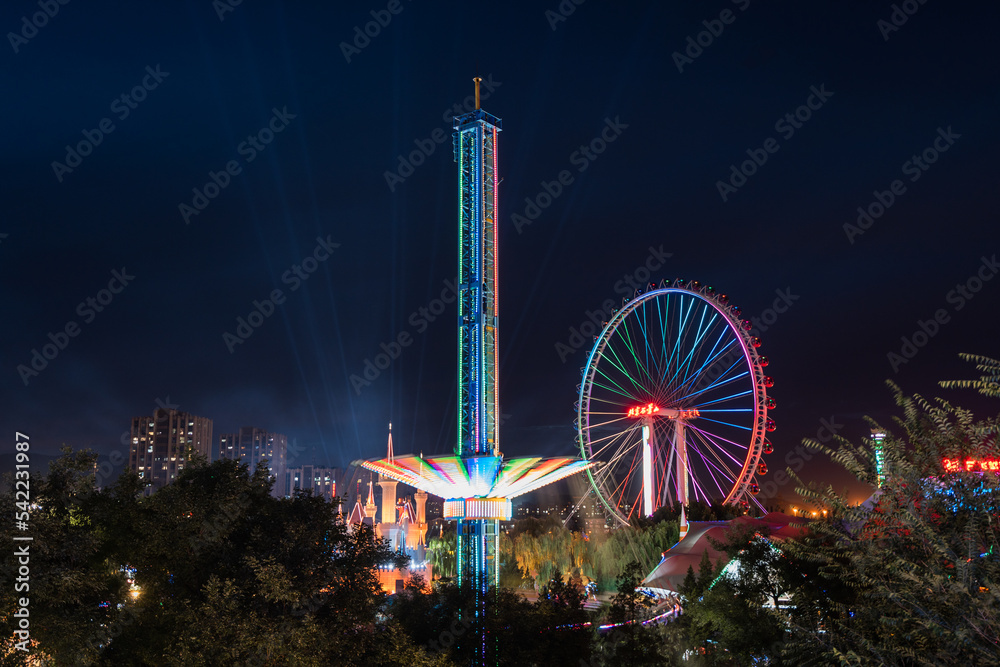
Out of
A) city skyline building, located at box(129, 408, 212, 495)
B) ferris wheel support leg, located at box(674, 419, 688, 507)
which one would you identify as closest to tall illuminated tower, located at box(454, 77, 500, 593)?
ferris wheel support leg, located at box(674, 419, 688, 507)

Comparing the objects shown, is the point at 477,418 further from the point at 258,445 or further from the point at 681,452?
the point at 258,445

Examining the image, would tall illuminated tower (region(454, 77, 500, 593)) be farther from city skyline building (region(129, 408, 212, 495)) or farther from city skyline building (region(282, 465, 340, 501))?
city skyline building (region(282, 465, 340, 501))

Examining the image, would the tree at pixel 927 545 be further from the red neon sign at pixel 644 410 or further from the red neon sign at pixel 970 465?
the red neon sign at pixel 644 410

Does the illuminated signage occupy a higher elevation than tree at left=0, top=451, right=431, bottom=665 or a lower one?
higher

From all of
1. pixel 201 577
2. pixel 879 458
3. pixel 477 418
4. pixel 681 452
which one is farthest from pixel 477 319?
pixel 879 458

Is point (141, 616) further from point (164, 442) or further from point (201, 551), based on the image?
point (164, 442)

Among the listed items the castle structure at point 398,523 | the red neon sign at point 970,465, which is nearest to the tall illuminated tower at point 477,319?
the red neon sign at point 970,465
